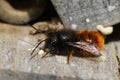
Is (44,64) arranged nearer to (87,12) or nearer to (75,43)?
(75,43)

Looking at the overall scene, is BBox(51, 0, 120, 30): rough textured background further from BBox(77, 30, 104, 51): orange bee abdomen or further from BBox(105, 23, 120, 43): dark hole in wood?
BBox(105, 23, 120, 43): dark hole in wood

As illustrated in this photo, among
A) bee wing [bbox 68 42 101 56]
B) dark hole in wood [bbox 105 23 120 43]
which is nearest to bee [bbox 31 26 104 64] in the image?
bee wing [bbox 68 42 101 56]

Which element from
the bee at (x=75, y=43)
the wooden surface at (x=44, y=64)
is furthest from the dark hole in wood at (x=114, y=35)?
the bee at (x=75, y=43)

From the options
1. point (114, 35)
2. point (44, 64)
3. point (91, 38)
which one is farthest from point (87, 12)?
point (44, 64)

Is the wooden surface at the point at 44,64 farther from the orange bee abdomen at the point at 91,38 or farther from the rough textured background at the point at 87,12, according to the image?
the rough textured background at the point at 87,12

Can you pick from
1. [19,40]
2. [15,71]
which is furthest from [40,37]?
[15,71]
